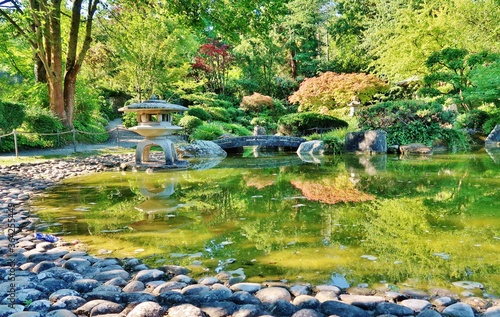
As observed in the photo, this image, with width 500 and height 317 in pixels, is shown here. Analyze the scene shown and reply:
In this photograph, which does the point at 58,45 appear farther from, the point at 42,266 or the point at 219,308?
the point at 219,308

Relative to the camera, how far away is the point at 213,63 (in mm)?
26109

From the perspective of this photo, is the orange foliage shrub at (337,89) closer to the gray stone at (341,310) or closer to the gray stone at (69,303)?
the gray stone at (341,310)

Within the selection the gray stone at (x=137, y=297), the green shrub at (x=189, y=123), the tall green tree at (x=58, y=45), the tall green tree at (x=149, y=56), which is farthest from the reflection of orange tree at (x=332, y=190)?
the tall green tree at (x=149, y=56)

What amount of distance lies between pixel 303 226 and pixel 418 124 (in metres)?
10.5

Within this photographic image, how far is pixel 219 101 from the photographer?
77.2 ft

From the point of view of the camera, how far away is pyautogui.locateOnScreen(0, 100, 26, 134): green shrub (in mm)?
10547

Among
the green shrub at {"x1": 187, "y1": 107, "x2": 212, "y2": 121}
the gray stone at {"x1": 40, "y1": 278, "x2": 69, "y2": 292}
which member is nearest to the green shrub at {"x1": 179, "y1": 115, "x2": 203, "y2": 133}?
the green shrub at {"x1": 187, "y1": 107, "x2": 212, "y2": 121}

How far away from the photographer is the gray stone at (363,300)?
1.87 metres

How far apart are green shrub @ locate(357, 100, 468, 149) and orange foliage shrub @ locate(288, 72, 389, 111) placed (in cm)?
524

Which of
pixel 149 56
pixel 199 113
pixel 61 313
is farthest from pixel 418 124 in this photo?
pixel 61 313

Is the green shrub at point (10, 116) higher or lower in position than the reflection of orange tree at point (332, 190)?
higher

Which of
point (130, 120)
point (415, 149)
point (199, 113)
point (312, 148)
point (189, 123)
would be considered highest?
point (199, 113)

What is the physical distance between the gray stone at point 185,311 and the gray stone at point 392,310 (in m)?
0.88

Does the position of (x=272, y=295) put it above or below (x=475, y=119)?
below
